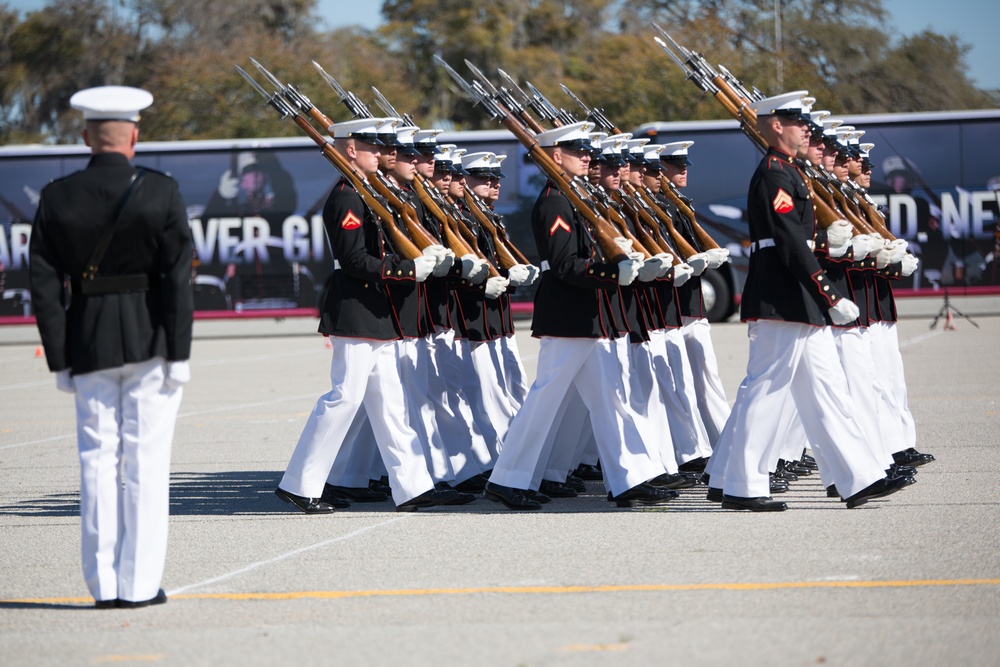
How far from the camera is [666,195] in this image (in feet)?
32.2

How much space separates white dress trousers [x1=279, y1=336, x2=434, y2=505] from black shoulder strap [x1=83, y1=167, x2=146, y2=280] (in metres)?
2.22

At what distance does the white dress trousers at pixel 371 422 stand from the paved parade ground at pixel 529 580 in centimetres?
21

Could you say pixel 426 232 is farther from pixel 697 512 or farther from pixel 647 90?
pixel 647 90

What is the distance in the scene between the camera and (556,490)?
8.48 meters

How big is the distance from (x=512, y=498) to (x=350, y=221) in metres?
1.69

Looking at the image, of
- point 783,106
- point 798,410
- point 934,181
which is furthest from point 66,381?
point 934,181

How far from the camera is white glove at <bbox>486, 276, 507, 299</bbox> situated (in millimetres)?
9086

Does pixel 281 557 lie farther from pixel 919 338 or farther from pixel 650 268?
pixel 919 338

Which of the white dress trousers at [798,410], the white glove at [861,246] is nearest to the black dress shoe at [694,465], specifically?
the white dress trousers at [798,410]

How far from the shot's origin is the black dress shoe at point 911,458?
29.6 feet

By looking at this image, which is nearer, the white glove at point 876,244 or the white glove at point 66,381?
the white glove at point 66,381

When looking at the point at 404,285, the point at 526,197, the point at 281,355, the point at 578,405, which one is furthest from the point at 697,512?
→ the point at 526,197

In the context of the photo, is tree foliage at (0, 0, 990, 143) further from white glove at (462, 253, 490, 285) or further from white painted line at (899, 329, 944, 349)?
white glove at (462, 253, 490, 285)

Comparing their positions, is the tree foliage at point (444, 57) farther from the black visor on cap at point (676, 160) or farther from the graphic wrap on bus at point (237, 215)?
the black visor on cap at point (676, 160)
